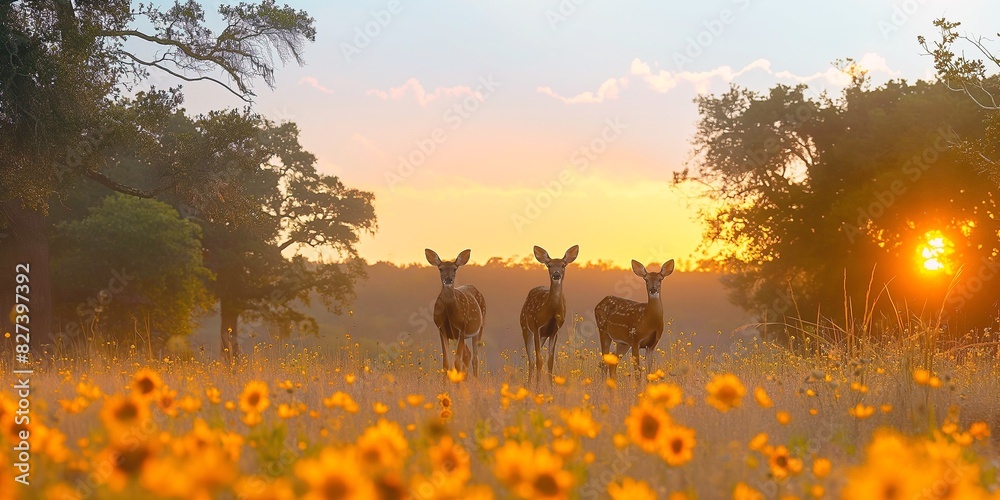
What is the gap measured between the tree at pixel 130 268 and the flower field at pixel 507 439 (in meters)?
17.9

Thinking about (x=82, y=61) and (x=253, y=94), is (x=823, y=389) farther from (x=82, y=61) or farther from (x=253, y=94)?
(x=253, y=94)

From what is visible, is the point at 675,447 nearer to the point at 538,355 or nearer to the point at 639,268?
the point at 538,355

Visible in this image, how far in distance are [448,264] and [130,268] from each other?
19853mm

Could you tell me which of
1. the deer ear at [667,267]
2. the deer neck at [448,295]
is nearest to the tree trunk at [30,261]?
the deer neck at [448,295]

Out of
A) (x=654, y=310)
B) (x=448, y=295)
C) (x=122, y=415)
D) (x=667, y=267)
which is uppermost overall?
(x=667, y=267)

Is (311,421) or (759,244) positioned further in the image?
(759,244)

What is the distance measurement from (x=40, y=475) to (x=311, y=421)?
2706mm

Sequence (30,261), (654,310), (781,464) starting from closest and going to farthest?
(781,464)
(654,310)
(30,261)

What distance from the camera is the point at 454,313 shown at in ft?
40.6

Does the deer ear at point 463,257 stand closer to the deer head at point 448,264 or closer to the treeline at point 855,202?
the deer head at point 448,264

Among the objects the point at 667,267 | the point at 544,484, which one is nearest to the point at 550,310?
the point at 667,267

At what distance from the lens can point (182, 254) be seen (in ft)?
94.0

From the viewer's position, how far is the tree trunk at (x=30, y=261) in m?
21.0

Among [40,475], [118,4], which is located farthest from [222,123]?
[40,475]
